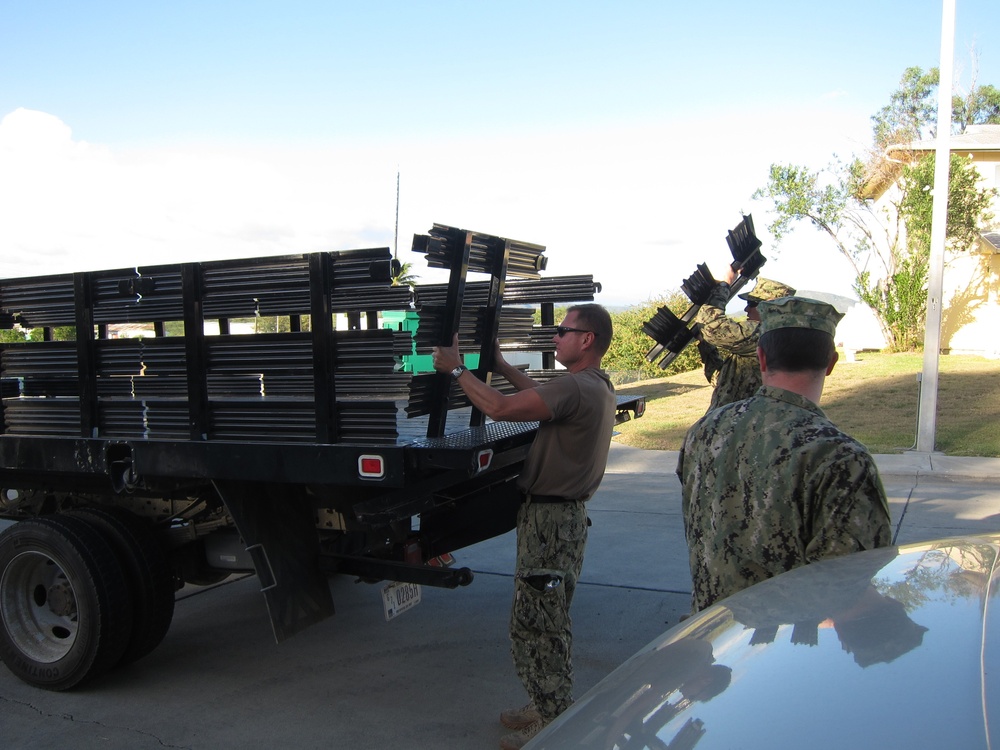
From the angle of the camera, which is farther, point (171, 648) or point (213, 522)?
point (171, 648)

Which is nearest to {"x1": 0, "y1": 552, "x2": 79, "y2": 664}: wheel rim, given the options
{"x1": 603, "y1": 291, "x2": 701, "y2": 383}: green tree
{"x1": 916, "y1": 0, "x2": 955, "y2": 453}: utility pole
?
{"x1": 916, "y1": 0, "x2": 955, "y2": 453}: utility pole

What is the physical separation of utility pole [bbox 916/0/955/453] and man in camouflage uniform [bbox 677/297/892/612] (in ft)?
30.2

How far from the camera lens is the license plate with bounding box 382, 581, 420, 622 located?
4398 millimetres

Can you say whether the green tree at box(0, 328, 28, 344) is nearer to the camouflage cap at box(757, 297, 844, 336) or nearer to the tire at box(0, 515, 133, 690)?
the tire at box(0, 515, 133, 690)

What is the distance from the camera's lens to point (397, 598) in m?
4.47

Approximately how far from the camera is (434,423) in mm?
4047

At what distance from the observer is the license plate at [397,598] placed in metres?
4.40

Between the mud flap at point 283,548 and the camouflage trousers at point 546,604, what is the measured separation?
104cm

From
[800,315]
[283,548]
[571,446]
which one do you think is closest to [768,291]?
[571,446]

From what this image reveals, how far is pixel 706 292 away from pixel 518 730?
2.99 m

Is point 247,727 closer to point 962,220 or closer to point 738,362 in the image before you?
point 738,362

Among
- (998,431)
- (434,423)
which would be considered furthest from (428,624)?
(998,431)

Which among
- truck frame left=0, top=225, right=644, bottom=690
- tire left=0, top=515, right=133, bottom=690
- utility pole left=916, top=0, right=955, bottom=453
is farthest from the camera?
utility pole left=916, top=0, right=955, bottom=453

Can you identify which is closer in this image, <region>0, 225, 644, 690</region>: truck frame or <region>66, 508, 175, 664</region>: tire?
<region>0, 225, 644, 690</region>: truck frame
